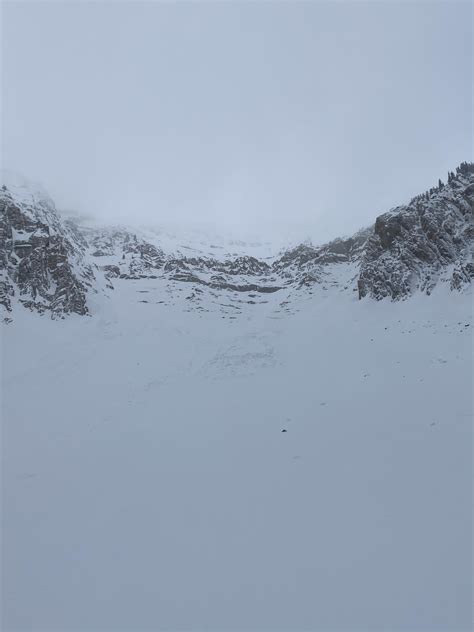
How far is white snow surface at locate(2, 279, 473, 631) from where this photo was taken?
648 centimetres

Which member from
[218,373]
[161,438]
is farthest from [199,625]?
[218,373]

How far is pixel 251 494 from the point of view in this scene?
9781 mm

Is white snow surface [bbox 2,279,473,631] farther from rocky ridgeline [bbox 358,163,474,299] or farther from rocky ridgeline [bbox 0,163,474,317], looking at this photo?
rocky ridgeline [bbox 0,163,474,317]

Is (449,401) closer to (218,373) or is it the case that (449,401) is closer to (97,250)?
(218,373)

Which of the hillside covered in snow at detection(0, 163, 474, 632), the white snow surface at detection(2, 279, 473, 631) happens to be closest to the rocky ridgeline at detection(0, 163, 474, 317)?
the hillside covered in snow at detection(0, 163, 474, 632)

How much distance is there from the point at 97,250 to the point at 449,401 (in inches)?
3285

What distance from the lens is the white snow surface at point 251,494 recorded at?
648 cm

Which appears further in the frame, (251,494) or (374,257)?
(374,257)

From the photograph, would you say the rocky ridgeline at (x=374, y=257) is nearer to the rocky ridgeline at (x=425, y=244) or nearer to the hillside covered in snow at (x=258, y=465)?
the rocky ridgeline at (x=425, y=244)

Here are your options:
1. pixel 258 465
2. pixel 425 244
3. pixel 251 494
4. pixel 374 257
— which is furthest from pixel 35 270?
pixel 425 244

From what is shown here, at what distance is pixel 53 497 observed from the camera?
10453 millimetres

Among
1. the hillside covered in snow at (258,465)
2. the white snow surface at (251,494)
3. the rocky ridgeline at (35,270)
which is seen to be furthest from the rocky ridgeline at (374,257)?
the white snow surface at (251,494)

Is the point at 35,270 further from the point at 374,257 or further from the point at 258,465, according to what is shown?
the point at 258,465

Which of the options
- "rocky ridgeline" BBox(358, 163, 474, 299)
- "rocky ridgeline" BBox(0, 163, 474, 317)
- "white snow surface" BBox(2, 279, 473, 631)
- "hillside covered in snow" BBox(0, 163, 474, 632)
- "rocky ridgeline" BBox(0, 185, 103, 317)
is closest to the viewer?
"white snow surface" BBox(2, 279, 473, 631)
